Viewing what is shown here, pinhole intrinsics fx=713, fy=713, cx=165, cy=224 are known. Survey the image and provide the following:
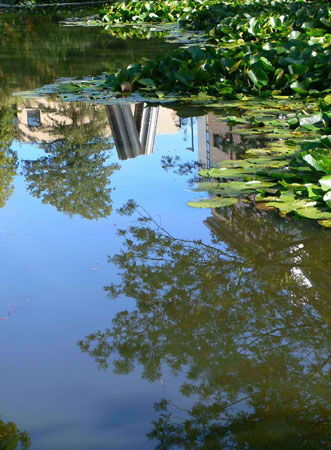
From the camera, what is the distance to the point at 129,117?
891 cm

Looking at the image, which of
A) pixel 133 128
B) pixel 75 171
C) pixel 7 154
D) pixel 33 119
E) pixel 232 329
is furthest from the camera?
pixel 33 119

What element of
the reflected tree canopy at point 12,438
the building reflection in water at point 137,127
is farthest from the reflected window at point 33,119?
the reflected tree canopy at point 12,438

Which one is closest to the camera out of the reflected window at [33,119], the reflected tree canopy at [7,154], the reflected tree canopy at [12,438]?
the reflected tree canopy at [12,438]

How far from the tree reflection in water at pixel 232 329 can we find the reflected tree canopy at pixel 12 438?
0.49 metres

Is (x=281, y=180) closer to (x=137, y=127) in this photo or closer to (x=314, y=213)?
(x=314, y=213)

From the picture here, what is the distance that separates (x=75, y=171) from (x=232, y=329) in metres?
3.45

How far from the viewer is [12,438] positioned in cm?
276

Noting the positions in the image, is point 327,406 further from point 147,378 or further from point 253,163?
point 253,163

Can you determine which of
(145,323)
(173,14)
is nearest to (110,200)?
(145,323)

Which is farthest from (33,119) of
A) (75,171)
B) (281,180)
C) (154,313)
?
(154,313)

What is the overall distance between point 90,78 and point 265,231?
7.90m

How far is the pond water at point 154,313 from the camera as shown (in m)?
2.84

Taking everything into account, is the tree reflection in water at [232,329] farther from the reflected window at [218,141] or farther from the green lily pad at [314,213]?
the reflected window at [218,141]

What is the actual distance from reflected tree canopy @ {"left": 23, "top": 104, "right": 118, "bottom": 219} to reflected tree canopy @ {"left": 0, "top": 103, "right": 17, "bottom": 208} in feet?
0.53
